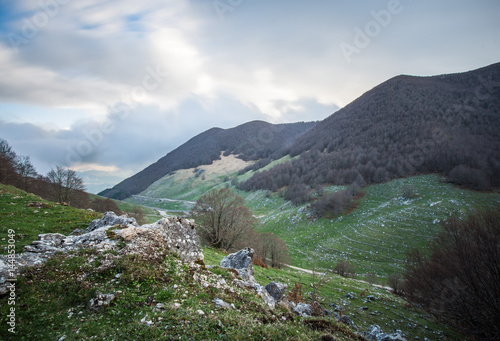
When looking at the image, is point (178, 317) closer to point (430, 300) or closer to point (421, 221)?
point (430, 300)

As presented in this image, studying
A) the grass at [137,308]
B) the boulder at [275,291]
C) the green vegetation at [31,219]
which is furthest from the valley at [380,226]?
the green vegetation at [31,219]

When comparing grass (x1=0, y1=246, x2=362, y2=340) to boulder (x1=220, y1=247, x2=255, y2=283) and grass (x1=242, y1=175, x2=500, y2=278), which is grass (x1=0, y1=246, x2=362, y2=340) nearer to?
boulder (x1=220, y1=247, x2=255, y2=283)

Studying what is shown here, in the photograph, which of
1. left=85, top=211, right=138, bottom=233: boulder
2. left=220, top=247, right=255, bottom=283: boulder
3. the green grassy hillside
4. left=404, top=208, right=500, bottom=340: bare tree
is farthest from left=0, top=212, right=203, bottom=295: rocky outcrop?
the green grassy hillside

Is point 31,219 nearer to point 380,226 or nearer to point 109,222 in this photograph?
point 109,222

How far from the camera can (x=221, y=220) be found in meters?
38.9

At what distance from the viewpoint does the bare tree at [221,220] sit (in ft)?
127

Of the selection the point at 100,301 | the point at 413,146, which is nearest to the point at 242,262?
the point at 100,301

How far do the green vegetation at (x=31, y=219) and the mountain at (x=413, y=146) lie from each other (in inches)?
4592

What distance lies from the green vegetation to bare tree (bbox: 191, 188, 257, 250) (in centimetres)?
1827

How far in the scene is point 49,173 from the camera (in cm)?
4678

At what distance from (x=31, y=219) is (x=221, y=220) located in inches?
1006

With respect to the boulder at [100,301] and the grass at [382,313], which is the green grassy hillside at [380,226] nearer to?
the grass at [382,313]

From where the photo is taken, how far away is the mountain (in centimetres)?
9906

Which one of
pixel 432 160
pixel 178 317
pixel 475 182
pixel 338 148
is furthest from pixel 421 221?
pixel 338 148
